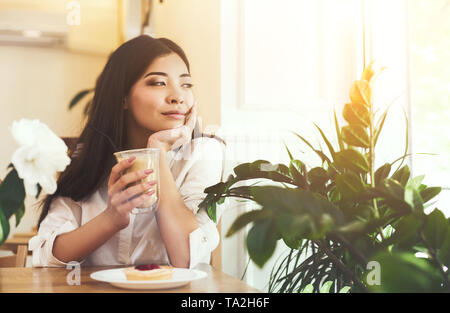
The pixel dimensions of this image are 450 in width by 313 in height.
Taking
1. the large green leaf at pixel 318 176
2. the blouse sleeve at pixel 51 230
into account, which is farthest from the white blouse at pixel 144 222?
the large green leaf at pixel 318 176

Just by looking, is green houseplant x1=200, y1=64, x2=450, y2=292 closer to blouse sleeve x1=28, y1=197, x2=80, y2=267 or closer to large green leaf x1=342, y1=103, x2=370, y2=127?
large green leaf x1=342, y1=103, x2=370, y2=127

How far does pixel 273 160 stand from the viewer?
1.37m

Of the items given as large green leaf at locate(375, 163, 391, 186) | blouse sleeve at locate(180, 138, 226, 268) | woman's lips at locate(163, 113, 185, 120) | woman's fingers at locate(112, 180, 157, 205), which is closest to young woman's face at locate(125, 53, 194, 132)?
woman's lips at locate(163, 113, 185, 120)

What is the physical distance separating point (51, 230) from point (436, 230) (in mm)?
882

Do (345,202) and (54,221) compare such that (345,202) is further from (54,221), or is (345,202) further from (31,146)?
(54,221)

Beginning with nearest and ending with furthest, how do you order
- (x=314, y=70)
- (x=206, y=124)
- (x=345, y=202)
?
(x=345, y=202) < (x=206, y=124) < (x=314, y=70)

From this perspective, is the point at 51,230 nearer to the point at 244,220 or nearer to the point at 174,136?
the point at 174,136

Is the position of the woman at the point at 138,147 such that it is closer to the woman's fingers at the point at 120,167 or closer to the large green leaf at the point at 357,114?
the woman's fingers at the point at 120,167

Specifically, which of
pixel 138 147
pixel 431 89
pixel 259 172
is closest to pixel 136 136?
pixel 138 147

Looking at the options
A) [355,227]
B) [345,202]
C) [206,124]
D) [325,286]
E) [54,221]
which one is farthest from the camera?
[206,124]

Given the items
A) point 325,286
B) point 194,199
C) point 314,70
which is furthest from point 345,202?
point 314,70

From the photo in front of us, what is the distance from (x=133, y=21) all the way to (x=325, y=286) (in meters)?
0.84

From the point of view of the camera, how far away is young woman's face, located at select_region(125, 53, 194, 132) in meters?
1.17

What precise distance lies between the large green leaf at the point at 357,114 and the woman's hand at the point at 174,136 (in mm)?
511
